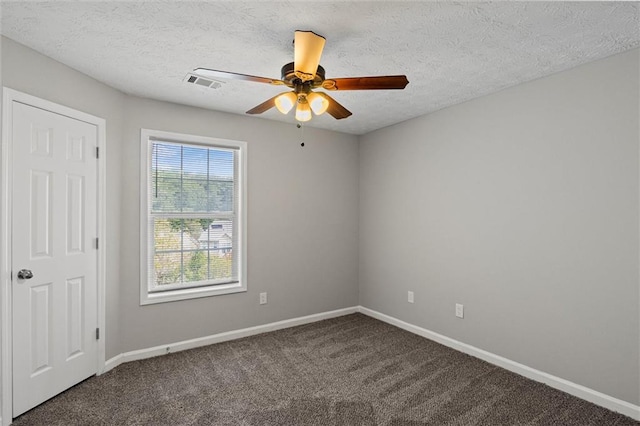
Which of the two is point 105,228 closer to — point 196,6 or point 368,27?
point 196,6

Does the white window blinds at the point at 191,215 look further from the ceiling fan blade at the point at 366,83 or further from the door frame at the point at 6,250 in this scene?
the ceiling fan blade at the point at 366,83

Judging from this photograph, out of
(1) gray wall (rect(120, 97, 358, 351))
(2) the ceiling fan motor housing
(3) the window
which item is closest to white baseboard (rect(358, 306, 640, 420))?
(1) gray wall (rect(120, 97, 358, 351))

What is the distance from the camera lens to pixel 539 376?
272cm

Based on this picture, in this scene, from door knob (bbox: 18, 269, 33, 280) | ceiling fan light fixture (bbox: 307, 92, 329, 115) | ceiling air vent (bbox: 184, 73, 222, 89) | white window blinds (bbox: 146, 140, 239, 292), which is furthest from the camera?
white window blinds (bbox: 146, 140, 239, 292)

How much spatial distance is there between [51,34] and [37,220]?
1232 mm

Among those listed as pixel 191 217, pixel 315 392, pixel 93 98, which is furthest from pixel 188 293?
pixel 93 98

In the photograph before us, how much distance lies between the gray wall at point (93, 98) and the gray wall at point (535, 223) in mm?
2953

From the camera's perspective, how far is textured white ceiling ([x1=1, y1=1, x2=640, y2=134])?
182 cm

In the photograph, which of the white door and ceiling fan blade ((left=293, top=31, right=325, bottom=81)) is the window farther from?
ceiling fan blade ((left=293, top=31, right=325, bottom=81))

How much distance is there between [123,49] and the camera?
7.48 feet

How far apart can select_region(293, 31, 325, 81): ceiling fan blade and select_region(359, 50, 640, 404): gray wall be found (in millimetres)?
1962

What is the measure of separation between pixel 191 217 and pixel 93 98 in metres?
1.34

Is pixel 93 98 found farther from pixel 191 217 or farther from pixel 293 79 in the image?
pixel 293 79

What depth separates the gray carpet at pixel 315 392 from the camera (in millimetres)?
2264
